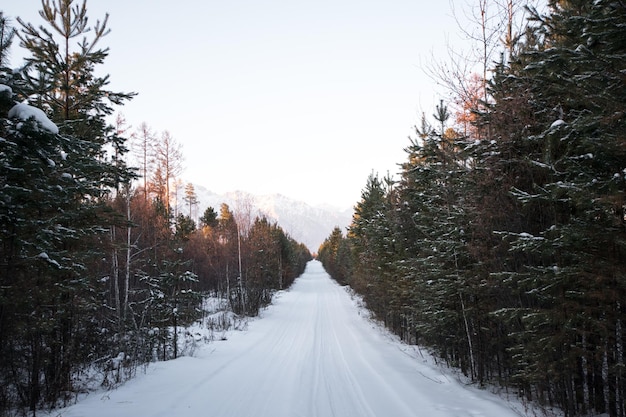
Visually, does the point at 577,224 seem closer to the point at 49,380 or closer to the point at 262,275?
the point at 49,380

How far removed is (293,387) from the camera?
823cm

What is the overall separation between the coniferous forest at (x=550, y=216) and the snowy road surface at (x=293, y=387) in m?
1.47

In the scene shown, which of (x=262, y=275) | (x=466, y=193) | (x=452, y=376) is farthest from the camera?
(x=262, y=275)

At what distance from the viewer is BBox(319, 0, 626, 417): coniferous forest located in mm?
4312

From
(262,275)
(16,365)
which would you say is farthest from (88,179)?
(262,275)

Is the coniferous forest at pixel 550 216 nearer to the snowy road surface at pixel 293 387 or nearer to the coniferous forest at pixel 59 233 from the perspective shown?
the snowy road surface at pixel 293 387

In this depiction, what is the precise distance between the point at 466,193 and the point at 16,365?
29.7 feet

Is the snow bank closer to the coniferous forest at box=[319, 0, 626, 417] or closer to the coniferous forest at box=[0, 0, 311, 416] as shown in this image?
the coniferous forest at box=[0, 0, 311, 416]

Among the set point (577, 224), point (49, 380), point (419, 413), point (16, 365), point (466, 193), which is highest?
point (466, 193)

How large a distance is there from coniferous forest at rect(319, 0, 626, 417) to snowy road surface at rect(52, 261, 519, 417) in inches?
58.0

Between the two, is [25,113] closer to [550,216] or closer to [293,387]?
[293,387]

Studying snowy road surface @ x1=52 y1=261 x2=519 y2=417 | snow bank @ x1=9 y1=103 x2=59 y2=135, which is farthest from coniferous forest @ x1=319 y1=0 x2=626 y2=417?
snow bank @ x1=9 y1=103 x2=59 y2=135

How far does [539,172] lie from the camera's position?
19.5 ft

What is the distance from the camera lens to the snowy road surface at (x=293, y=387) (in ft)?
21.4
